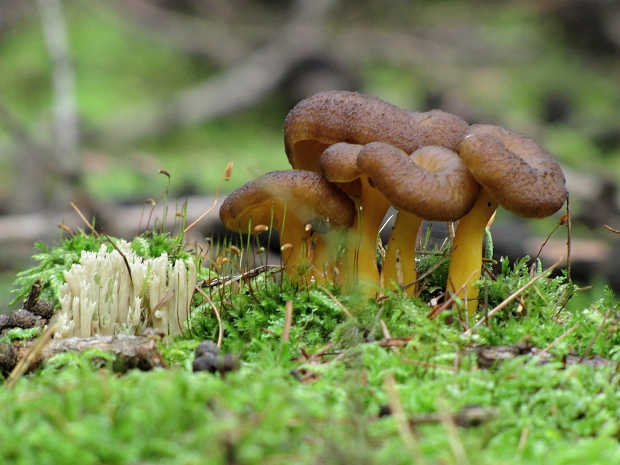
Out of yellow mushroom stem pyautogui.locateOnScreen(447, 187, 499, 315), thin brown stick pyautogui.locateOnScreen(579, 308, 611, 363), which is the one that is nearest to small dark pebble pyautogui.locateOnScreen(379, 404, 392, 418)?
thin brown stick pyautogui.locateOnScreen(579, 308, 611, 363)

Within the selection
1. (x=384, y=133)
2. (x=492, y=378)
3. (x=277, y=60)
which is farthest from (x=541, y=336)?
(x=277, y=60)

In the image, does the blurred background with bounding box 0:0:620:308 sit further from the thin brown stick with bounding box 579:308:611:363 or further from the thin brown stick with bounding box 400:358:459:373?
the thin brown stick with bounding box 400:358:459:373

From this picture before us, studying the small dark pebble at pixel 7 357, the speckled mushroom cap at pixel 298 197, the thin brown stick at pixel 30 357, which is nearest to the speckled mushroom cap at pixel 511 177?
the speckled mushroom cap at pixel 298 197

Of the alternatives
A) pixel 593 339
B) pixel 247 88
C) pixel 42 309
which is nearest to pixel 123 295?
pixel 42 309

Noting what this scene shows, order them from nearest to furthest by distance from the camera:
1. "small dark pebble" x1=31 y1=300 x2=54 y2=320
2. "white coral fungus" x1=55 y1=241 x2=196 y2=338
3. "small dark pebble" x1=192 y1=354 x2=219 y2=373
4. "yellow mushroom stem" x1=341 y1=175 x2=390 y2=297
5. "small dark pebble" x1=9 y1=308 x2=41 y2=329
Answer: "small dark pebble" x1=192 y1=354 x2=219 y2=373, "white coral fungus" x1=55 y1=241 x2=196 y2=338, "small dark pebble" x1=9 y1=308 x2=41 y2=329, "small dark pebble" x1=31 y1=300 x2=54 y2=320, "yellow mushroom stem" x1=341 y1=175 x2=390 y2=297

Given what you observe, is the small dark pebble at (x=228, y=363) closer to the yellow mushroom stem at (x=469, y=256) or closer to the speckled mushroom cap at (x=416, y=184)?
the speckled mushroom cap at (x=416, y=184)
